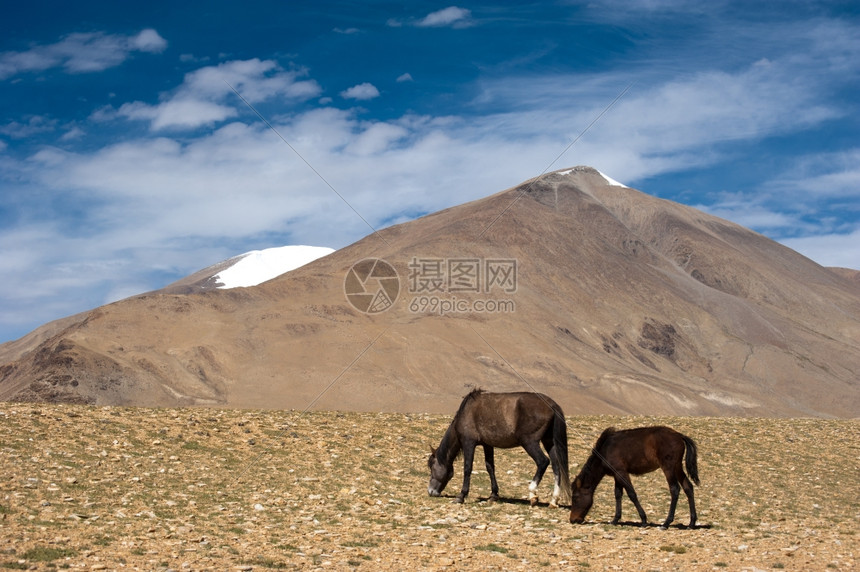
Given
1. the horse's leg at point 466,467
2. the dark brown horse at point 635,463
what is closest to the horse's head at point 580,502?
the dark brown horse at point 635,463

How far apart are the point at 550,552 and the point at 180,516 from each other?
619 cm

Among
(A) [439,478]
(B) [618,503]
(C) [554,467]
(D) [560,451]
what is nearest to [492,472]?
(A) [439,478]

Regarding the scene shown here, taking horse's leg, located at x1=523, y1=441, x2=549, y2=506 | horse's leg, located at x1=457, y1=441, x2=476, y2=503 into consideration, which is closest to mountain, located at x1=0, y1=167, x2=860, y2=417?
horse's leg, located at x1=457, y1=441, x2=476, y2=503

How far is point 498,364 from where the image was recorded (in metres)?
94.2

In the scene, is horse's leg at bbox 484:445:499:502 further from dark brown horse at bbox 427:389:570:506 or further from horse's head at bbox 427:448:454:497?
horse's head at bbox 427:448:454:497

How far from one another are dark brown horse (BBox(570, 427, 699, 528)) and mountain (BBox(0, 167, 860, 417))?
2413 inches

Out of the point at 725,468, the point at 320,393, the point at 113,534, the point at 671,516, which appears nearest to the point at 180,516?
the point at 113,534

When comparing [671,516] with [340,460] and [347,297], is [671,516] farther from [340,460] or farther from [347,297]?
[347,297]

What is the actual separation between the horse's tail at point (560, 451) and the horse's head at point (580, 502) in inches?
49.2

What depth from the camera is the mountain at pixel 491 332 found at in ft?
271

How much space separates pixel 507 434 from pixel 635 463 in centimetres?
Answer: 275

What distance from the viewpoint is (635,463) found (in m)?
13.6

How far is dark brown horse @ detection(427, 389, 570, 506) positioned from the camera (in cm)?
1514

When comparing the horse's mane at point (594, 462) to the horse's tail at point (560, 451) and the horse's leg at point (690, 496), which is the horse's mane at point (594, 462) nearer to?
the horse's tail at point (560, 451)
